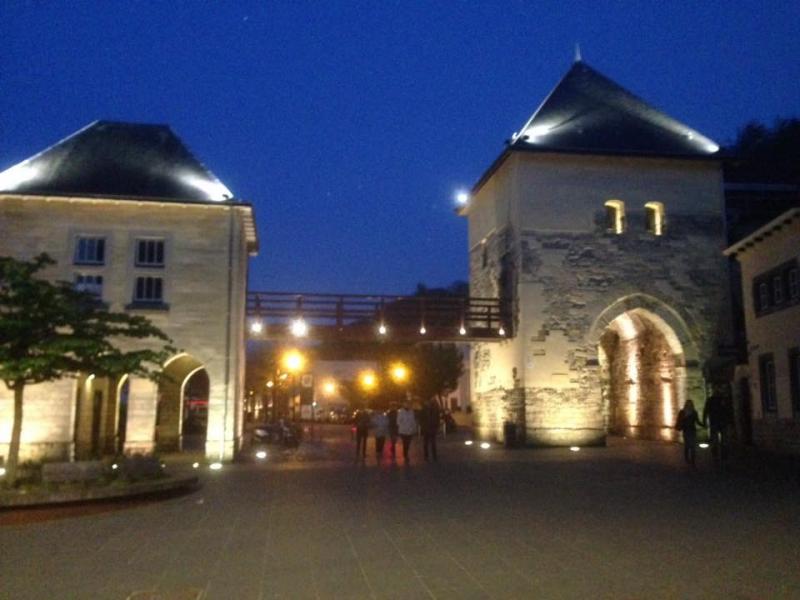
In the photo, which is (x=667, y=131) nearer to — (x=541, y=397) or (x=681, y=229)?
(x=681, y=229)

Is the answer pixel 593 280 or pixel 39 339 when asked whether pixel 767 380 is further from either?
pixel 39 339

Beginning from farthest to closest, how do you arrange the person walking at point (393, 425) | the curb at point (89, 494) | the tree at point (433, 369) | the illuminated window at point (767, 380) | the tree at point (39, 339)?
the tree at point (433, 369) → the illuminated window at point (767, 380) → the person walking at point (393, 425) → the tree at point (39, 339) → the curb at point (89, 494)

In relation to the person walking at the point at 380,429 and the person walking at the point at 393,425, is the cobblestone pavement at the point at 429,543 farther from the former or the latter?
the person walking at the point at 393,425

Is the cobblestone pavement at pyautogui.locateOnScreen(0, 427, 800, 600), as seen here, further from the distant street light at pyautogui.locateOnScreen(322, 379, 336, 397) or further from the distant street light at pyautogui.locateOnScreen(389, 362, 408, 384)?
the distant street light at pyautogui.locateOnScreen(322, 379, 336, 397)

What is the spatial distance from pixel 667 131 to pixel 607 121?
8.50ft

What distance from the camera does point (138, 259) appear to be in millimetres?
24688

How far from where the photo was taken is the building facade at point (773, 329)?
2297 centimetres

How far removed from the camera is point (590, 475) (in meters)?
16.6

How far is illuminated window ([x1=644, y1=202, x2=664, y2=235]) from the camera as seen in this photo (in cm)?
3073

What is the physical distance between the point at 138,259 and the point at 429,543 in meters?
18.6

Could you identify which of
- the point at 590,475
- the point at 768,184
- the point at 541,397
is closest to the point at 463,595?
the point at 590,475

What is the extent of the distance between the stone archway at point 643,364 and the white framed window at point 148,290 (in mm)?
15538

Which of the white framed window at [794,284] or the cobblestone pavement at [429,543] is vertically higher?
the white framed window at [794,284]

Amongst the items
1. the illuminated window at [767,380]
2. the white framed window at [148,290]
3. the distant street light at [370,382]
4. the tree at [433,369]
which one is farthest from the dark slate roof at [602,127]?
the distant street light at [370,382]
